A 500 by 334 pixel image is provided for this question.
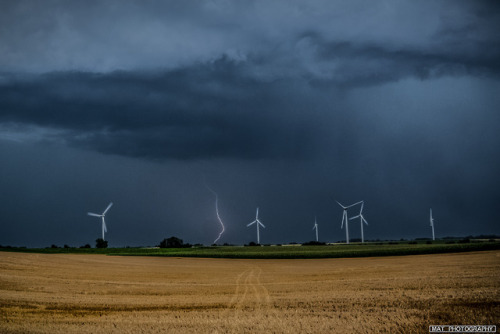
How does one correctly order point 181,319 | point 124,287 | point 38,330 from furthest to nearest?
point 124,287, point 181,319, point 38,330

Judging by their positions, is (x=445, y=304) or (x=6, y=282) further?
(x=6, y=282)

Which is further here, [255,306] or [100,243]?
[100,243]

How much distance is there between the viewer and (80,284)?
32.2 m

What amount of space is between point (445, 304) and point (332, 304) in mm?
5286

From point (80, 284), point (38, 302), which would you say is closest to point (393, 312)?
point (38, 302)

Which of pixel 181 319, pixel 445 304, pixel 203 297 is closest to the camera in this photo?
pixel 181 319

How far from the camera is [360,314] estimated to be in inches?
704

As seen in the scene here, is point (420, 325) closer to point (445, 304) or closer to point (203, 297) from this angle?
point (445, 304)

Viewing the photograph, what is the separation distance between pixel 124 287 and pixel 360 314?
19255 millimetres

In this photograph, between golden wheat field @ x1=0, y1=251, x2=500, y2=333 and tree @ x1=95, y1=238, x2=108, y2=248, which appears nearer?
golden wheat field @ x1=0, y1=251, x2=500, y2=333

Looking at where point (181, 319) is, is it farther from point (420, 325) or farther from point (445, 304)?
point (445, 304)

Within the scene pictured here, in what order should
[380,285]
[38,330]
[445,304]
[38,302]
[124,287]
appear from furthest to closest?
[124,287] → [380,285] → [38,302] → [445,304] → [38,330]

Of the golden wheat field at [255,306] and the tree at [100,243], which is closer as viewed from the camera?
the golden wheat field at [255,306]

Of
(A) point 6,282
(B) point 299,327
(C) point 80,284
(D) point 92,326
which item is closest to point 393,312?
(B) point 299,327
